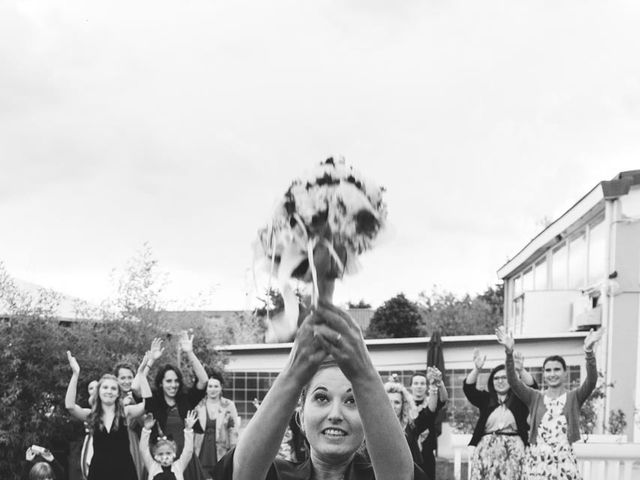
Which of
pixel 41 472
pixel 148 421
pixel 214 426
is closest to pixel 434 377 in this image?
pixel 148 421

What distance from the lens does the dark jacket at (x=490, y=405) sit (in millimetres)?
9703

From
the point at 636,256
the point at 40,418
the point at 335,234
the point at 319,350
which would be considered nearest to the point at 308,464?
the point at 319,350

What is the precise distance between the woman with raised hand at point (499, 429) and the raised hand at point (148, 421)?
3011 mm

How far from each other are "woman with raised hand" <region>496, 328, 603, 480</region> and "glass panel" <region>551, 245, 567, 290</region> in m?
19.0

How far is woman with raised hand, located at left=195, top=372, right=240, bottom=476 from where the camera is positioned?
37.7ft

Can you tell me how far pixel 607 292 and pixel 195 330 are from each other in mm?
Result: 9226

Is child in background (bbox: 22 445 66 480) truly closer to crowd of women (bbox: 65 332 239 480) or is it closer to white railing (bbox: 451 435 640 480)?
crowd of women (bbox: 65 332 239 480)

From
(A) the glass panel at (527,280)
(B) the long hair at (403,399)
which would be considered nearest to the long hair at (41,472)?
(B) the long hair at (403,399)

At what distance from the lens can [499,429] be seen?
980cm

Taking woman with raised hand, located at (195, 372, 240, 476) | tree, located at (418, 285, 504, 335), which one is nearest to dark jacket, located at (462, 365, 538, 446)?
woman with raised hand, located at (195, 372, 240, 476)

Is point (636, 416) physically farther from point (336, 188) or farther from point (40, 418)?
point (336, 188)

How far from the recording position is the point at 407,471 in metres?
2.49

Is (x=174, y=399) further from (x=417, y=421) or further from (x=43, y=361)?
(x=43, y=361)

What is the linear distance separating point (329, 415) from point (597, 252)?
22.5 metres
